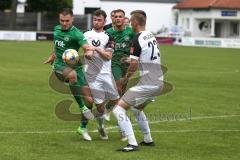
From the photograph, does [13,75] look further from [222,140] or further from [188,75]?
[222,140]

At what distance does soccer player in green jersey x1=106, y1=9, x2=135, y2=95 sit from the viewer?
12.1 m

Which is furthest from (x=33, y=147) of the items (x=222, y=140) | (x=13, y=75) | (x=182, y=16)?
(x=182, y=16)

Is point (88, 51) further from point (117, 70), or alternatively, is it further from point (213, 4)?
point (213, 4)

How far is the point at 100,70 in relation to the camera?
1172 cm

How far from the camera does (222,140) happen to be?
37.6 feet

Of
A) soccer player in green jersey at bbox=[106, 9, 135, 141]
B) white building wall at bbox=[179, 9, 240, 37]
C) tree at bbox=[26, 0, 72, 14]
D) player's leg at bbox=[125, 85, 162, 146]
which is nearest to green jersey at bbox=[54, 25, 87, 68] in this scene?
soccer player in green jersey at bbox=[106, 9, 135, 141]

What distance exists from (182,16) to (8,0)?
24.9 meters

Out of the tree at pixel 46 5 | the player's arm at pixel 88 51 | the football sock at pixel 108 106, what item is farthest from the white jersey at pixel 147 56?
the tree at pixel 46 5

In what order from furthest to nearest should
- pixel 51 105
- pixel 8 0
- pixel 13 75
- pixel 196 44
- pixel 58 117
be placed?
pixel 8 0
pixel 196 44
pixel 13 75
pixel 51 105
pixel 58 117

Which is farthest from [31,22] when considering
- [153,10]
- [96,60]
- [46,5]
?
[96,60]

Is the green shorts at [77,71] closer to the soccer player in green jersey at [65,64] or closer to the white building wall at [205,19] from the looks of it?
the soccer player in green jersey at [65,64]

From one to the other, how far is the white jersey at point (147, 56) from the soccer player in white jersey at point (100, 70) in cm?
117

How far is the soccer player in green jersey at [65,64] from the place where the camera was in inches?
430

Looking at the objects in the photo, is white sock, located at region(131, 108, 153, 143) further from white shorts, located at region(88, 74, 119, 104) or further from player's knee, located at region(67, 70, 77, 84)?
player's knee, located at region(67, 70, 77, 84)
